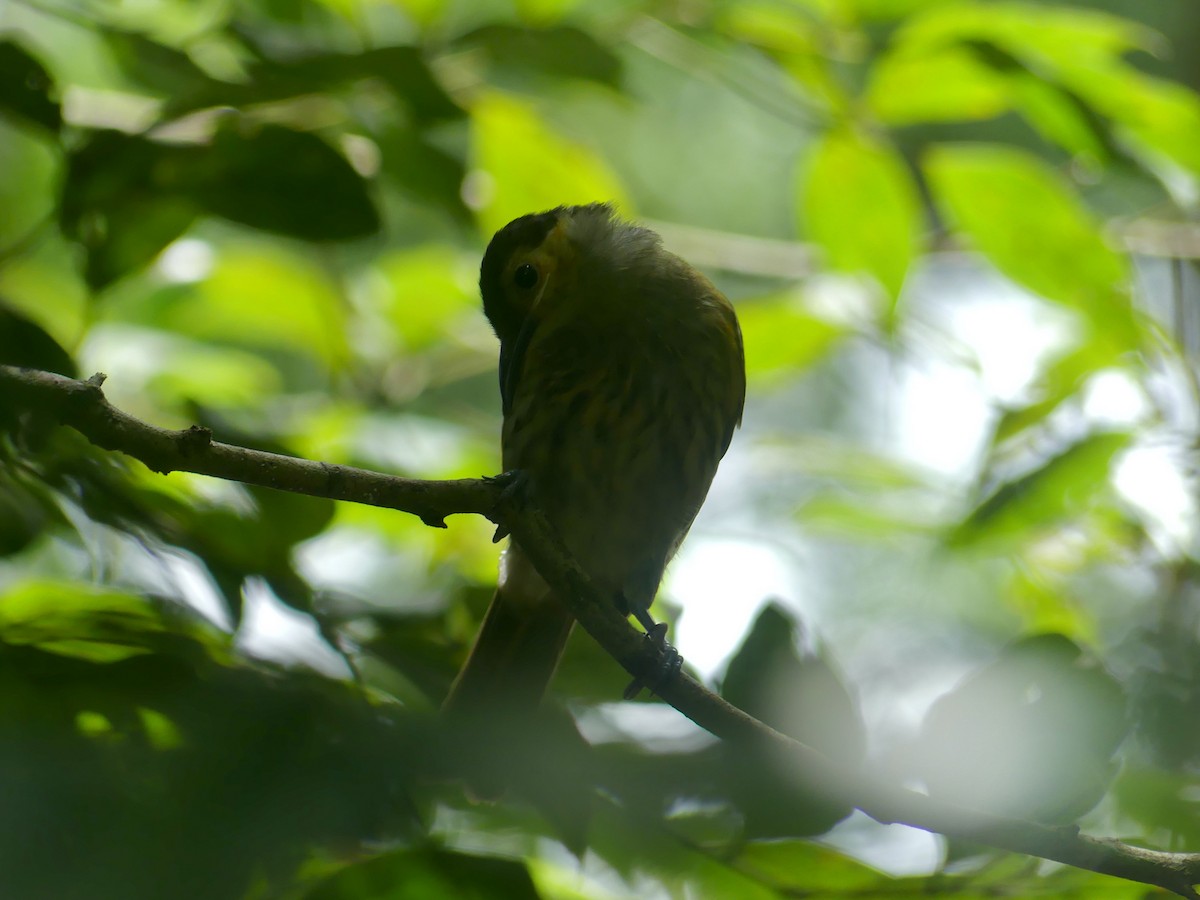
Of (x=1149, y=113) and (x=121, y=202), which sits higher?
(x=1149, y=113)

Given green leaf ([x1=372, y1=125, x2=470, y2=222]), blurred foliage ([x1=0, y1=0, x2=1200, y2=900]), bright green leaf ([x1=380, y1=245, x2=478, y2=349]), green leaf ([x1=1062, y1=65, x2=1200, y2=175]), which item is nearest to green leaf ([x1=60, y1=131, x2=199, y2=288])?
blurred foliage ([x1=0, y1=0, x2=1200, y2=900])

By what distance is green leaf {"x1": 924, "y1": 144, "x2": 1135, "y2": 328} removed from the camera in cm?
188

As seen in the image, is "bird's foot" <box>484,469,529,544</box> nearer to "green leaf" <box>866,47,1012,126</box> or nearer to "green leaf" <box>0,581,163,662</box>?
"green leaf" <box>0,581,163,662</box>

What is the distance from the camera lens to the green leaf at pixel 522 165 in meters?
2.07

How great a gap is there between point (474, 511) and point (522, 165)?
3.34 feet

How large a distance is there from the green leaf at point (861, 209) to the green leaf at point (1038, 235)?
0.34 ft

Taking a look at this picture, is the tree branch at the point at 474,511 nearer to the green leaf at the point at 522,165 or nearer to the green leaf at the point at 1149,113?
the green leaf at the point at 522,165

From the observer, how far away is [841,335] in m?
2.45

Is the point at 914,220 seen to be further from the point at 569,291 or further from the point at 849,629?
the point at 849,629

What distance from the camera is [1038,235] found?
1.91 metres

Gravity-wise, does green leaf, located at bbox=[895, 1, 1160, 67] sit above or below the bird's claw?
above

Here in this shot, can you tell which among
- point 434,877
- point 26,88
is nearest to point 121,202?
point 26,88

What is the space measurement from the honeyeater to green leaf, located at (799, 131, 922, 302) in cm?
34

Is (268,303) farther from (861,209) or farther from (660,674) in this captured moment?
(660,674)
